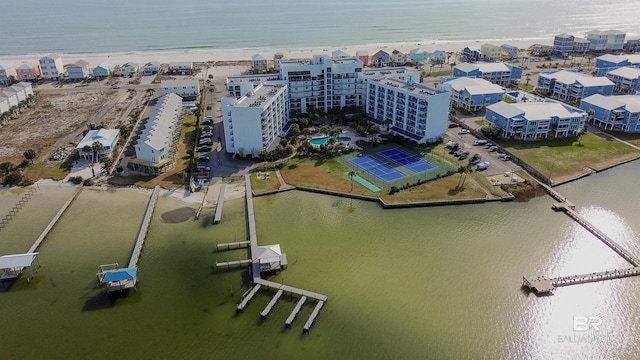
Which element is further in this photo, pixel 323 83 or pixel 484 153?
pixel 323 83

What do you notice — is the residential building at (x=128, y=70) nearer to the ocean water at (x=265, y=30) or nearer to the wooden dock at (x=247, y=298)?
the ocean water at (x=265, y=30)

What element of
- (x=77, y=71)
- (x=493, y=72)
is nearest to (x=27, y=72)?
(x=77, y=71)

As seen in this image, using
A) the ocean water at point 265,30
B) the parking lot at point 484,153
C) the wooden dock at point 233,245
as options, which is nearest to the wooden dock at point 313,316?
the wooden dock at point 233,245

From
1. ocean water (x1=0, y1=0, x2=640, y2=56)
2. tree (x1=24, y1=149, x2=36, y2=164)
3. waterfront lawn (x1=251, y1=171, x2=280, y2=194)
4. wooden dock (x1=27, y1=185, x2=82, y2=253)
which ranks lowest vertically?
wooden dock (x1=27, y1=185, x2=82, y2=253)

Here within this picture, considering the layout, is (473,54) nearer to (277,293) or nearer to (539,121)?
(539,121)

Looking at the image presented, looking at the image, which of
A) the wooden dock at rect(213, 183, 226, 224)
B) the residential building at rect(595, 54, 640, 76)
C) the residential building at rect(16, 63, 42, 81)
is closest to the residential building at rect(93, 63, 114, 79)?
the residential building at rect(16, 63, 42, 81)

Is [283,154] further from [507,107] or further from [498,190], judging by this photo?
[507,107]

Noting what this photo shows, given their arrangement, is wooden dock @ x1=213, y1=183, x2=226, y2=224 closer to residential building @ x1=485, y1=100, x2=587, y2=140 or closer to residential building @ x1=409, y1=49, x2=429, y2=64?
residential building @ x1=485, y1=100, x2=587, y2=140
